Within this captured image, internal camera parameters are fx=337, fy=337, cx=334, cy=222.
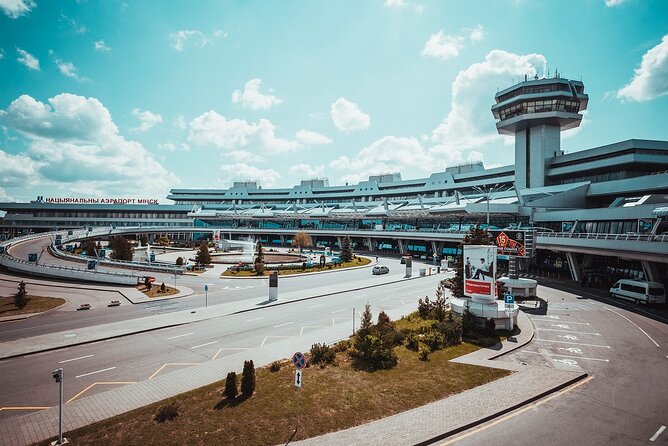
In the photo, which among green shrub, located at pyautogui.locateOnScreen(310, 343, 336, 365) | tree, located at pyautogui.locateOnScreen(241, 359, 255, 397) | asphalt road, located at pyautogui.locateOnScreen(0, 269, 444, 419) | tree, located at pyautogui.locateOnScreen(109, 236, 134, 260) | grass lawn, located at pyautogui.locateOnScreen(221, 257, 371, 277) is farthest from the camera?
tree, located at pyautogui.locateOnScreen(109, 236, 134, 260)

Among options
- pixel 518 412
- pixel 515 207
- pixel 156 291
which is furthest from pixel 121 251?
pixel 515 207

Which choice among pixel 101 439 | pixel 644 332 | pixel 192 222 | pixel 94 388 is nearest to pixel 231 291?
pixel 94 388

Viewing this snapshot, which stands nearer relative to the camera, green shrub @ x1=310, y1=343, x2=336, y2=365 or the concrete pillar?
green shrub @ x1=310, y1=343, x2=336, y2=365

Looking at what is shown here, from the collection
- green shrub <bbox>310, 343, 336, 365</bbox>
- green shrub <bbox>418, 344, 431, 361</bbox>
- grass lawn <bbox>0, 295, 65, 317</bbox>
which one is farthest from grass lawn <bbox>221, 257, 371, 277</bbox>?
green shrub <bbox>418, 344, 431, 361</bbox>

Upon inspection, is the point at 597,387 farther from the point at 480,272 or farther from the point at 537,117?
the point at 537,117

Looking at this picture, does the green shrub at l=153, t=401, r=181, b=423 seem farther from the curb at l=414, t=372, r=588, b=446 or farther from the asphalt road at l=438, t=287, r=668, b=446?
the asphalt road at l=438, t=287, r=668, b=446

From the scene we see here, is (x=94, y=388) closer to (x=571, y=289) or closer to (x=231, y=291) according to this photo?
(x=231, y=291)

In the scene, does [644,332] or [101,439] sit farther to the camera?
[644,332]
